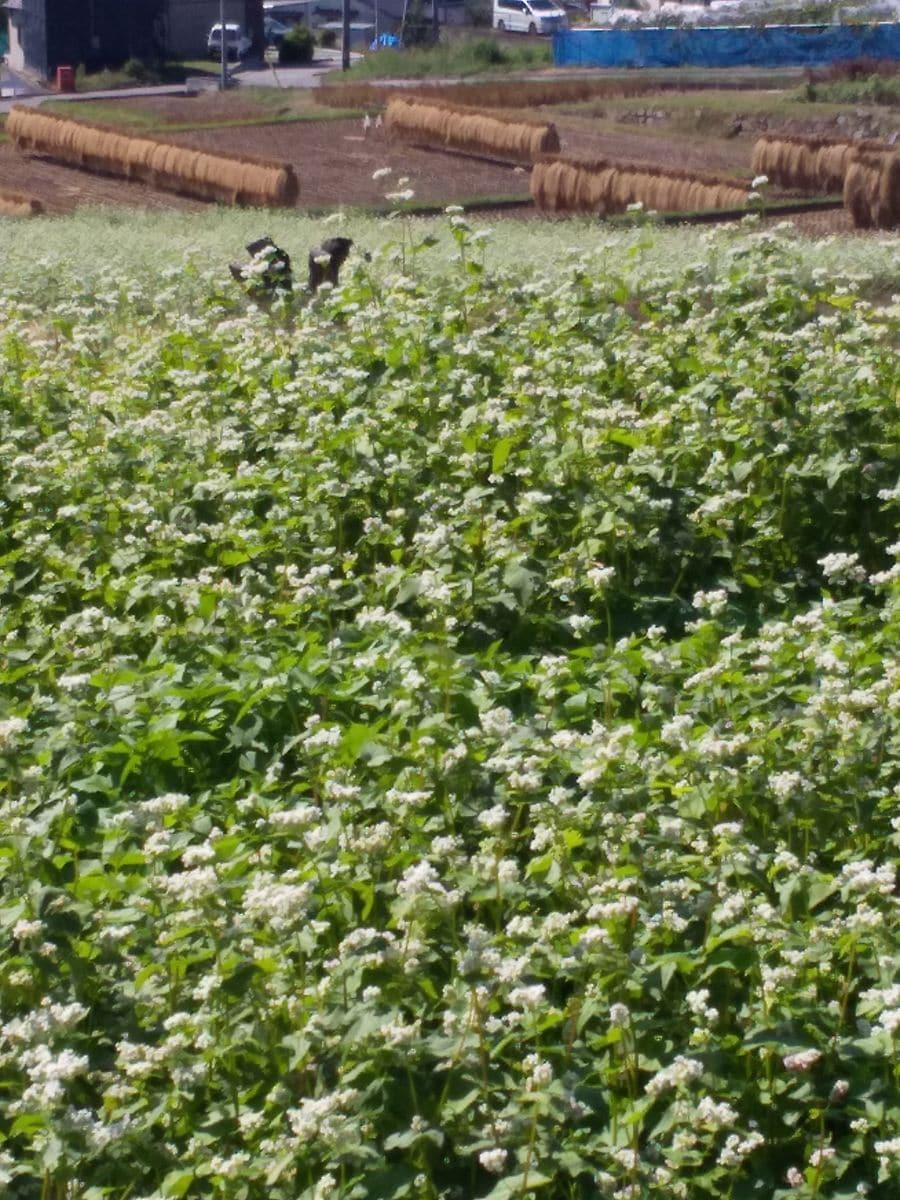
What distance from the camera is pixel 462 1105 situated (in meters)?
2.64

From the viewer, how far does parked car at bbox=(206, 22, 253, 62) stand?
46156mm

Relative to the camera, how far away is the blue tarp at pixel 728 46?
38469mm

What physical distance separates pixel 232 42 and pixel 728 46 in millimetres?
12999

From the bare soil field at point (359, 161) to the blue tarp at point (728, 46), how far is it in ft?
42.9

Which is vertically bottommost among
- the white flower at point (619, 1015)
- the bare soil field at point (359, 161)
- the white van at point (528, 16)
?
the bare soil field at point (359, 161)

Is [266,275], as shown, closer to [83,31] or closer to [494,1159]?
[494,1159]

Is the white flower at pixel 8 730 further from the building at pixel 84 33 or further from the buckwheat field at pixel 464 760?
the building at pixel 84 33

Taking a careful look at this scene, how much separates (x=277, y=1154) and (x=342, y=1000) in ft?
1.01

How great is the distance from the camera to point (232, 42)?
46.8 m

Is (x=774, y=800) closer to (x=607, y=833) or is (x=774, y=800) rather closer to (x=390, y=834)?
(x=607, y=833)

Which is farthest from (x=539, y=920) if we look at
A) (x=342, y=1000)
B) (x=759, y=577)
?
Result: (x=759, y=577)

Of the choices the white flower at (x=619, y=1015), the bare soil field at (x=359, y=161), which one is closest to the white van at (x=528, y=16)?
the bare soil field at (x=359, y=161)

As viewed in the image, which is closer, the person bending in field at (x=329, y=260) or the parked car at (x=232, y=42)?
the person bending in field at (x=329, y=260)

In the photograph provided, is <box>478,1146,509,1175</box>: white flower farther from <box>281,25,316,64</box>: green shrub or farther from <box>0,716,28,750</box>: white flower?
<box>281,25,316,64</box>: green shrub
